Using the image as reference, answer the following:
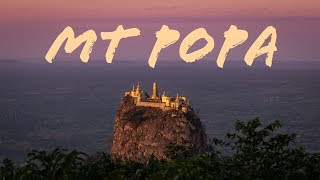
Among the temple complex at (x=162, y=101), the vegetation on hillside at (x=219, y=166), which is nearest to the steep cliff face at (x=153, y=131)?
the temple complex at (x=162, y=101)

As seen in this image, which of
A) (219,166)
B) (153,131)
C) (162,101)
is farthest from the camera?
(162,101)

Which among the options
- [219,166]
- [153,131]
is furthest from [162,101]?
[219,166]

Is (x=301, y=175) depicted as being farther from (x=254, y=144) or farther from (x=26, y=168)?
(x=26, y=168)

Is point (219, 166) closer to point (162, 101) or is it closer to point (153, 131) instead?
point (153, 131)

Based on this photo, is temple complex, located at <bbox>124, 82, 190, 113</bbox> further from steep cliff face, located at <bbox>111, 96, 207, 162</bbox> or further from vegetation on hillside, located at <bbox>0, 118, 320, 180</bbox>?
vegetation on hillside, located at <bbox>0, 118, 320, 180</bbox>

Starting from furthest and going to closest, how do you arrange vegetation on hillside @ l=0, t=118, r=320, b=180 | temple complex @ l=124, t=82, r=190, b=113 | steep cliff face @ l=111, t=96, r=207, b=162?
1. temple complex @ l=124, t=82, r=190, b=113
2. steep cliff face @ l=111, t=96, r=207, b=162
3. vegetation on hillside @ l=0, t=118, r=320, b=180

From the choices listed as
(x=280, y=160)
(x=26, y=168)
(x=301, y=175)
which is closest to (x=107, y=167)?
(x=26, y=168)

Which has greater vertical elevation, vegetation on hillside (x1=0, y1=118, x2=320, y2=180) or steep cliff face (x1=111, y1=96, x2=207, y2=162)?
steep cliff face (x1=111, y1=96, x2=207, y2=162)

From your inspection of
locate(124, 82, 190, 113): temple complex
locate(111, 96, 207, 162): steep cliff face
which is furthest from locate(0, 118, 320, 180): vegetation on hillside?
locate(124, 82, 190, 113): temple complex
